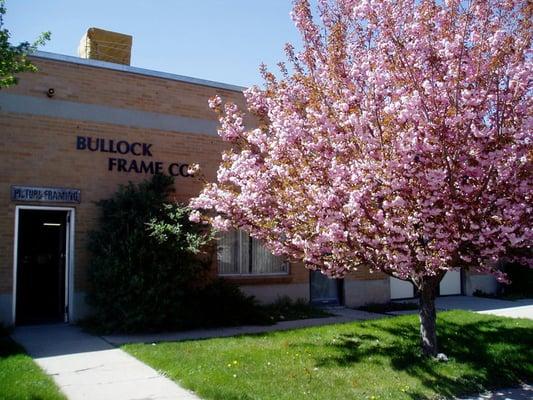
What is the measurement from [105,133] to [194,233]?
2.85 metres

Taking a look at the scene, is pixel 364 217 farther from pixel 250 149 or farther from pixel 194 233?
pixel 194 233

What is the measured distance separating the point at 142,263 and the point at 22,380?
3.72 m

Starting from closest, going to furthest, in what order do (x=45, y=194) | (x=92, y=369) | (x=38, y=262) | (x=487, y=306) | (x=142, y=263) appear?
(x=92, y=369) → (x=142, y=263) → (x=45, y=194) → (x=38, y=262) → (x=487, y=306)

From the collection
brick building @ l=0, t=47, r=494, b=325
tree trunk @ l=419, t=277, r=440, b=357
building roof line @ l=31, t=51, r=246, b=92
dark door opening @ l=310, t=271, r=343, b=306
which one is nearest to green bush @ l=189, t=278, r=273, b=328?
brick building @ l=0, t=47, r=494, b=325

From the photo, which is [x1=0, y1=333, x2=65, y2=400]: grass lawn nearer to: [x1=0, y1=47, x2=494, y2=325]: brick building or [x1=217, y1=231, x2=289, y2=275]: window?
[x1=0, y1=47, x2=494, y2=325]: brick building

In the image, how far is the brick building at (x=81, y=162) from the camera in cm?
1023

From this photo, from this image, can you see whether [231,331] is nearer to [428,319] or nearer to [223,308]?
[223,308]

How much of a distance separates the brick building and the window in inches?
0.9

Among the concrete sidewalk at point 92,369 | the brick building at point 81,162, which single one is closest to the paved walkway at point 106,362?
the concrete sidewalk at point 92,369

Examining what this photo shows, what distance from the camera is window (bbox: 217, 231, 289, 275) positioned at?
12.5m

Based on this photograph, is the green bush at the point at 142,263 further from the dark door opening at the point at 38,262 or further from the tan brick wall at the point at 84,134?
the dark door opening at the point at 38,262

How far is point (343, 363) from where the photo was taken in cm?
759

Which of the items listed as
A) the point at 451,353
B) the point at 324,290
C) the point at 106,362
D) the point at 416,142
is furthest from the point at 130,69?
the point at 451,353

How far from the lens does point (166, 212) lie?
1054 cm
